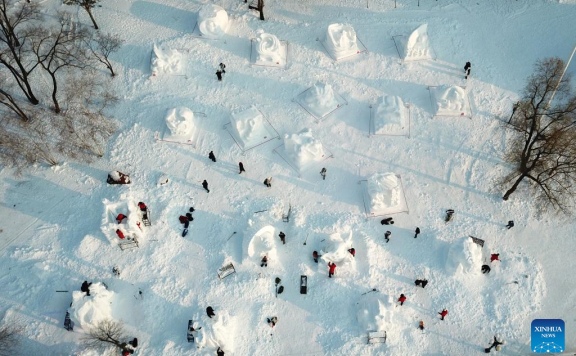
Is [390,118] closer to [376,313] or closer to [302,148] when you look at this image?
[302,148]

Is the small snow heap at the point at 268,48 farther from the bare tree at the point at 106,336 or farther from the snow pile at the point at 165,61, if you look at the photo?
the bare tree at the point at 106,336

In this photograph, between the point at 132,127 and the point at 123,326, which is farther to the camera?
the point at 132,127

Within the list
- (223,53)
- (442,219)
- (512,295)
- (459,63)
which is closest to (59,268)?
(223,53)

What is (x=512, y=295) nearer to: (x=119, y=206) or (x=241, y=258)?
(x=241, y=258)

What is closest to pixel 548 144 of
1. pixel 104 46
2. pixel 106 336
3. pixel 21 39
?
pixel 106 336

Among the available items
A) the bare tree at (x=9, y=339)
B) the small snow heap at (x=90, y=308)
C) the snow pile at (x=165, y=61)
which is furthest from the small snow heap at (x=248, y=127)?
the bare tree at (x=9, y=339)
